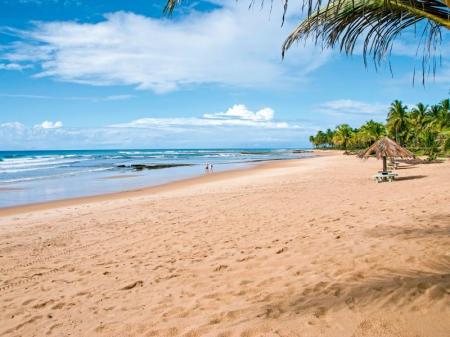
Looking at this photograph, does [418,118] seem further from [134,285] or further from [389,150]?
[134,285]

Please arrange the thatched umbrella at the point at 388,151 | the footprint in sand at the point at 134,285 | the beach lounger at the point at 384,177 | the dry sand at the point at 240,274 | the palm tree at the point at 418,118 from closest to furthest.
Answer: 1. the dry sand at the point at 240,274
2. the footprint in sand at the point at 134,285
3. the beach lounger at the point at 384,177
4. the thatched umbrella at the point at 388,151
5. the palm tree at the point at 418,118

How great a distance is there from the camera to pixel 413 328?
2.99m

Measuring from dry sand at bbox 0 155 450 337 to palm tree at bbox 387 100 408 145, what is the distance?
45.2m

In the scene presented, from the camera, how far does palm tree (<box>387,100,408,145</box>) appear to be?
49719 millimetres

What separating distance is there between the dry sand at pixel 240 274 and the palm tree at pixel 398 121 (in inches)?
1779

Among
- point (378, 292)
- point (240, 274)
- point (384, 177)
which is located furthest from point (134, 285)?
point (384, 177)

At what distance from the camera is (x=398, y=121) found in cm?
5003

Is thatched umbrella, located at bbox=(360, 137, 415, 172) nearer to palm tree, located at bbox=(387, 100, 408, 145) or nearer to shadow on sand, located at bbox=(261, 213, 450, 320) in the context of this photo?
shadow on sand, located at bbox=(261, 213, 450, 320)

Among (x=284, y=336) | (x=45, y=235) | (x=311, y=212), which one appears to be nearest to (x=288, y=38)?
(x=284, y=336)

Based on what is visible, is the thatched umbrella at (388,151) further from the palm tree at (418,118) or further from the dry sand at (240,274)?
the palm tree at (418,118)

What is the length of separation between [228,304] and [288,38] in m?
2.69

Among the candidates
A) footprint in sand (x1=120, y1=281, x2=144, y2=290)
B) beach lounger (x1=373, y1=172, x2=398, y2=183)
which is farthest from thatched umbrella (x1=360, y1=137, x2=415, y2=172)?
footprint in sand (x1=120, y1=281, x2=144, y2=290)

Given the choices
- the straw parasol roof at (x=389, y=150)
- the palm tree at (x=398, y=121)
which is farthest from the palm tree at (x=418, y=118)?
the straw parasol roof at (x=389, y=150)

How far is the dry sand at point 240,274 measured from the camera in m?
3.38
